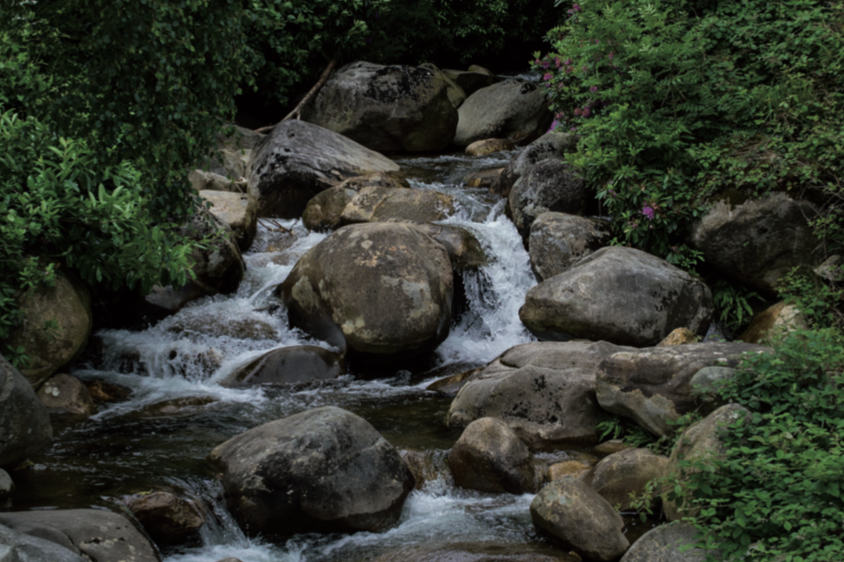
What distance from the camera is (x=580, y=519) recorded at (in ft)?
16.2

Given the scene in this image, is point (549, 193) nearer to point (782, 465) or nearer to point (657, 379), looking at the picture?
point (657, 379)

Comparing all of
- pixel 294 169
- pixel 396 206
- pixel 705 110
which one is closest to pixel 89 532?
pixel 396 206

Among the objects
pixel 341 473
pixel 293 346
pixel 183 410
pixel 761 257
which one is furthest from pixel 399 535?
pixel 761 257

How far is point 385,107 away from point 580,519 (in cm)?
1177

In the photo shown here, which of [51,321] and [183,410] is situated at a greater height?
[51,321]

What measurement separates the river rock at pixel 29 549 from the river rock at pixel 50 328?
3.63m

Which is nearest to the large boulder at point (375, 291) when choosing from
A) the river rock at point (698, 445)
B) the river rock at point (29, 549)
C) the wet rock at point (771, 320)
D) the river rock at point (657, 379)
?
the river rock at point (657, 379)

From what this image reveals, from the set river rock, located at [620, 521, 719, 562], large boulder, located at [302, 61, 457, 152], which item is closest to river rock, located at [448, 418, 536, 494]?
river rock, located at [620, 521, 719, 562]

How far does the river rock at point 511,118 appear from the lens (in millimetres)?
16516

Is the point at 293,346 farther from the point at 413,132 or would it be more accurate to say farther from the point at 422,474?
the point at 413,132

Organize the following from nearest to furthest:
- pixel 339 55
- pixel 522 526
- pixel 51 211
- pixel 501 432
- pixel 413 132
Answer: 1. pixel 522 526
2. pixel 501 432
3. pixel 51 211
4. pixel 413 132
5. pixel 339 55

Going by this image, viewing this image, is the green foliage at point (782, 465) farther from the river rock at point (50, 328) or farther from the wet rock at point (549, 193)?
the river rock at point (50, 328)

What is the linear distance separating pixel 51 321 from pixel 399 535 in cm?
395

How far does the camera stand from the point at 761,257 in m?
8.25
